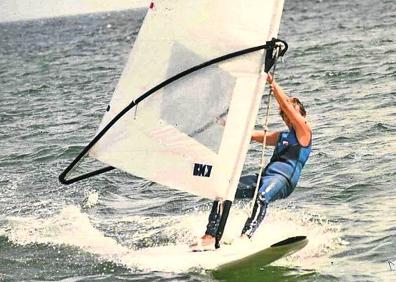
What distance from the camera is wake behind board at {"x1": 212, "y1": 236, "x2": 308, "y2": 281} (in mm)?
8953

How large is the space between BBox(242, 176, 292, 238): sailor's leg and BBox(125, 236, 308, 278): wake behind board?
0.60 feet

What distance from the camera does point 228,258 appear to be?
29.2 ft

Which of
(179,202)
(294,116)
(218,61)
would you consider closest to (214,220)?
(294,116)

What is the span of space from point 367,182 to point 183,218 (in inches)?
111

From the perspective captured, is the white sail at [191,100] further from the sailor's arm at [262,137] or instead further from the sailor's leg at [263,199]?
the sailor's arm at [262,137]

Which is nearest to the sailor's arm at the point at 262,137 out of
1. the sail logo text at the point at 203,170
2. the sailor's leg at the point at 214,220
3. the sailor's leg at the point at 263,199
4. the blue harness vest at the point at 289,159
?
the blue harness vest at the point at 289,159

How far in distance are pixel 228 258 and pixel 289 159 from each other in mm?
1484

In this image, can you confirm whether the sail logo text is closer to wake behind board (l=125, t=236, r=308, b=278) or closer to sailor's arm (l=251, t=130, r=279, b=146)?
wake behind board (l=125, t=236, r=308, b=278)

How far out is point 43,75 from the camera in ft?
119

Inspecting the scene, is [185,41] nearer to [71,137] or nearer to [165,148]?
[165,148]

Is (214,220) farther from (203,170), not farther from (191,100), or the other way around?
(191,100)

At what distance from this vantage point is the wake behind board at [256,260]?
8.95 m

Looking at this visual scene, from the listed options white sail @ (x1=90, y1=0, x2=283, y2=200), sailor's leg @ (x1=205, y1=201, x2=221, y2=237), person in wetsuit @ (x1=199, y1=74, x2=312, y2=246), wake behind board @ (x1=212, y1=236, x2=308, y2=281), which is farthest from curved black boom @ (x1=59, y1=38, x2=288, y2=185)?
wake behind board @ (x1=212, y1=236, x2=308, y2=281)

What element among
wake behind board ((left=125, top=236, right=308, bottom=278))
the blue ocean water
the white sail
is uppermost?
the white sail
